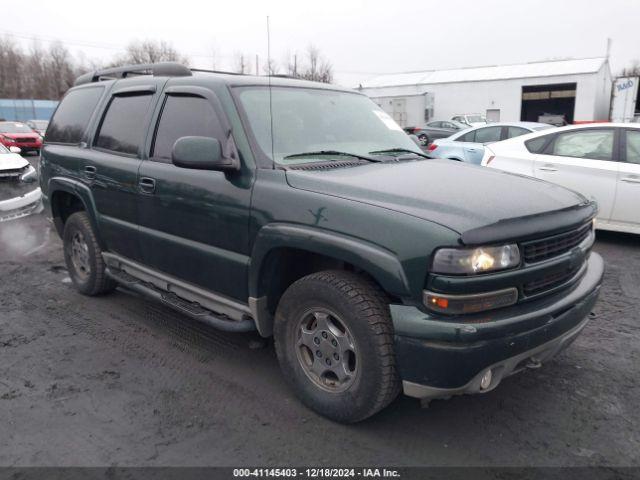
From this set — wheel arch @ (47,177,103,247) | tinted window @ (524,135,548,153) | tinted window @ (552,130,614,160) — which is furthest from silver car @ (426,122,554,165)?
wheel arch @ (47,177,103,247)

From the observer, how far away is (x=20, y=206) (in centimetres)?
797

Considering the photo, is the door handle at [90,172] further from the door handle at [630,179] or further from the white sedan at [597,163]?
the door handle at [630,179]

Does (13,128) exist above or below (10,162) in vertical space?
above

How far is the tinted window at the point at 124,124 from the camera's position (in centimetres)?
407

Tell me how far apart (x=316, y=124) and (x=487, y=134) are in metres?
8.47

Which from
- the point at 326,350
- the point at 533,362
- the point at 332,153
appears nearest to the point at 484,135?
the point at 332,153

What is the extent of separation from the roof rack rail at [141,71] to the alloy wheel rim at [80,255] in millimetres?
1526

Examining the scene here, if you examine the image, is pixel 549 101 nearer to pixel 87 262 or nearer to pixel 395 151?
pixel 395 151

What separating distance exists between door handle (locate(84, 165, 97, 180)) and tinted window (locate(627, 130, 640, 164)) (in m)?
6.09

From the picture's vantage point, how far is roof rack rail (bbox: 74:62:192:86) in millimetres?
3969

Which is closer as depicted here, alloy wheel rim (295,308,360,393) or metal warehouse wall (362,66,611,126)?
alloy wheel rim (295,308,360,393)

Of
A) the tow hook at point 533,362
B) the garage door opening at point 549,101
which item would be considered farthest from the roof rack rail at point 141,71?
the garage door opening at point 549,101

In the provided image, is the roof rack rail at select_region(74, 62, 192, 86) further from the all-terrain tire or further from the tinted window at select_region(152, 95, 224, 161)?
the all-terrain tire

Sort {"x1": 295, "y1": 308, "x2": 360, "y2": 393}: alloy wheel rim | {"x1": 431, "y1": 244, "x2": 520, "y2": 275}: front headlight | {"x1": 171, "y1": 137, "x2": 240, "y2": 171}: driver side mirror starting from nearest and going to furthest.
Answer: {"x1": 431, "y1": 244, "x2": 520, "y2": 275}: front headlight, {"x1": 295, "y1": 308, "x2": 360, "y2": 393}: alloy wheel rim, {"x1": 171, "y1": 137, "x2": 240, "y2": 171}: driver side mirror
